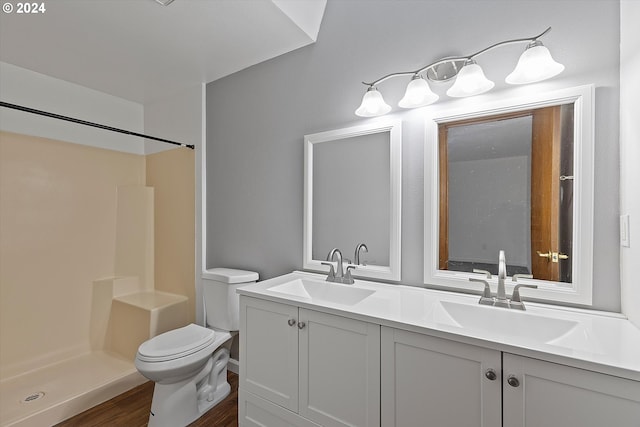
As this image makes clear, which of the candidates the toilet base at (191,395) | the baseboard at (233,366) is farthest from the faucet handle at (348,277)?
the baseboard at (233,366)

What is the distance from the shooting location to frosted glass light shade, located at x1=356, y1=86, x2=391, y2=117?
1592 millimetres

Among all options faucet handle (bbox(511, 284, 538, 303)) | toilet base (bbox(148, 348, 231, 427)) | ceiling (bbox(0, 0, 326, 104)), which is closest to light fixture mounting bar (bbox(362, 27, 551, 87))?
ceiling (bbox(0, 0, 326, 104))

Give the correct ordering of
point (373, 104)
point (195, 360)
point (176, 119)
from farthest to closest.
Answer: point (176, 119) → point (195, 360) → point (373, 104)

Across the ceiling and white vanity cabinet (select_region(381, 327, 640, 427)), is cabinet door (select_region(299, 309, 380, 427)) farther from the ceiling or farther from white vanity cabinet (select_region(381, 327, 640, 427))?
the ceiling

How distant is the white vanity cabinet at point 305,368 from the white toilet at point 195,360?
1.30 feet

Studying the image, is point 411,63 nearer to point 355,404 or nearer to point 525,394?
point 525,394

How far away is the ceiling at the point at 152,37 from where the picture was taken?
5.37ft

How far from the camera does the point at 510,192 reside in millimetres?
1359

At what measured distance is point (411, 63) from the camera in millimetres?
1597

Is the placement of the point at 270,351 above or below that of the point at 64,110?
below

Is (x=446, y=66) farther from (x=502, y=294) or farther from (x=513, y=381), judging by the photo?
(x=513, y=381)

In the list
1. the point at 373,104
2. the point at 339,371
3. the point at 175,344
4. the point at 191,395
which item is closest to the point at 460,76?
the point at 373,104

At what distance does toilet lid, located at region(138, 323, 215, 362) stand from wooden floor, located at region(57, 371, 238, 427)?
46 centimetres

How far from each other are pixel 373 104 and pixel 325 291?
3.55ft
